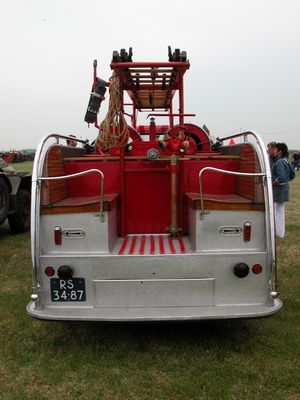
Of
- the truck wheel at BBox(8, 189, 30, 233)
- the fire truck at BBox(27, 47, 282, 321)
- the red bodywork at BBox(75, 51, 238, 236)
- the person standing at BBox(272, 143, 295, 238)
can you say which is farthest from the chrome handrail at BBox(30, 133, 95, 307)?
the truck wheel at BBox(8, 189, 30, 233)

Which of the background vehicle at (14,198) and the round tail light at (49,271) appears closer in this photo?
the round tail light at (49,271)

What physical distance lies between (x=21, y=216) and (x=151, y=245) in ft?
17.0

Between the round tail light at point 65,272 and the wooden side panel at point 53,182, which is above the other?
the wooden side panel at point 53,182

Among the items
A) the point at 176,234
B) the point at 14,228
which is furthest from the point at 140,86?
the point at 14,228

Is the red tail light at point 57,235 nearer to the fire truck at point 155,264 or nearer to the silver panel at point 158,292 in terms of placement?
the fire truck at point 155,264

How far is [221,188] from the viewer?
4359 mm

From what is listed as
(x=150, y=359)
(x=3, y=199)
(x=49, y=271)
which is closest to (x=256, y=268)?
(x=150, y=359)

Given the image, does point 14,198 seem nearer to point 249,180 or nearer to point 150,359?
point 249,180

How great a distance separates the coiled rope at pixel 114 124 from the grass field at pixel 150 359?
1680 mm

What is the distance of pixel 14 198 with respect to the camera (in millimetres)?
8031

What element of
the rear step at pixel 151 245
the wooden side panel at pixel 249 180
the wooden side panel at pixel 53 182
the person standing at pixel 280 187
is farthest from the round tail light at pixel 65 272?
the person standing at pixel 280 187

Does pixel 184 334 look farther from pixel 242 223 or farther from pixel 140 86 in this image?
pixel 140 86

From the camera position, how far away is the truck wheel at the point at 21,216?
8.23 meters

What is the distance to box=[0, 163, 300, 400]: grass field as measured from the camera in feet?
9.49
